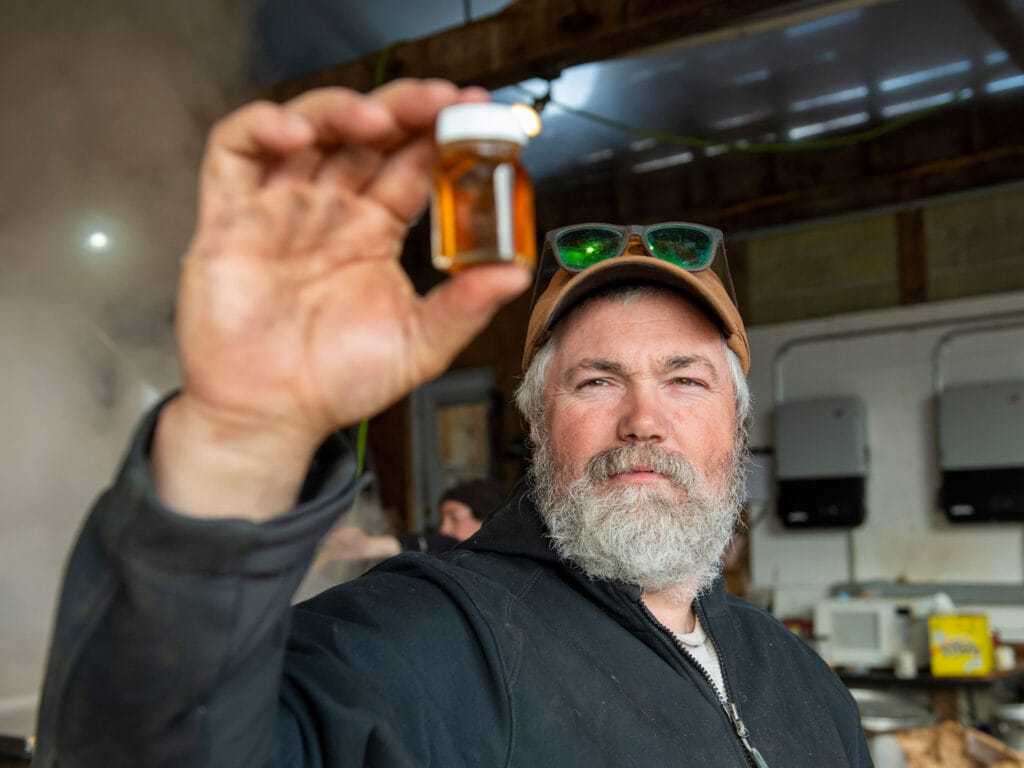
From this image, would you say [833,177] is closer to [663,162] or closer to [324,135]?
[663,162]

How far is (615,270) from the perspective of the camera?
1.61 meters

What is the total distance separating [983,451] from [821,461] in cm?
95

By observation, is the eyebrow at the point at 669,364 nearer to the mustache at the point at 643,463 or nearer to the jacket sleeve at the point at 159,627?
the mustache at the point at 643,463

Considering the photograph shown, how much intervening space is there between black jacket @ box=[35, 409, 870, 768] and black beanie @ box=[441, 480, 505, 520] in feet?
8.19

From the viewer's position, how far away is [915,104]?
6102mm

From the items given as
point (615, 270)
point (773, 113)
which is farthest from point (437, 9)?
point (615, 270)

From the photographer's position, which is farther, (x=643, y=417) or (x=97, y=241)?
(x=97, y=241)

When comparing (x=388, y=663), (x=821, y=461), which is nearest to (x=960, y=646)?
(x=821, y=461)

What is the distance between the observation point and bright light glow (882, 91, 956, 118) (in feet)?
19.5

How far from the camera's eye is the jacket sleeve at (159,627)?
0.73 m

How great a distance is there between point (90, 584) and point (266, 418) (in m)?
0.18

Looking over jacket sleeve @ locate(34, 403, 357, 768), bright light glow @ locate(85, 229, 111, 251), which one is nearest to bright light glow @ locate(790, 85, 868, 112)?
bright light glow @ locate(85, 229, 111, 251)

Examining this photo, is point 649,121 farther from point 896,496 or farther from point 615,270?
point 615,270

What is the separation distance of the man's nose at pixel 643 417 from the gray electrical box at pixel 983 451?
16.2ft
